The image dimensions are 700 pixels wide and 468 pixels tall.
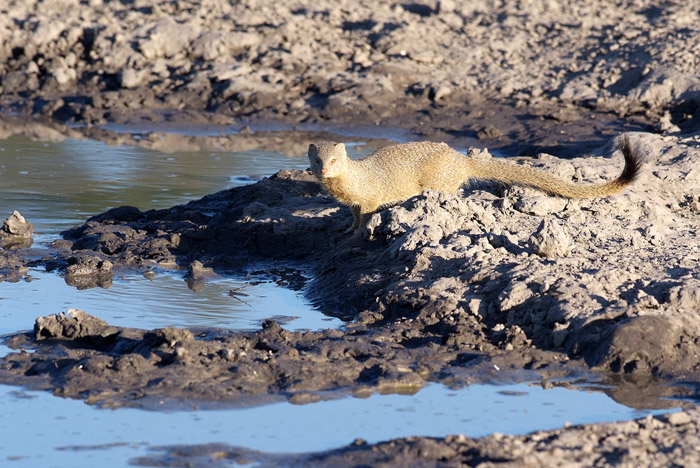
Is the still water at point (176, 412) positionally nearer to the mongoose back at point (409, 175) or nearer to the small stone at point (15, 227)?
the small stone at point (15, 227)

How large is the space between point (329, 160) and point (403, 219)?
29.6 inches

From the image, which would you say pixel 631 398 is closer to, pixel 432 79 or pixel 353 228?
pixel 353 228

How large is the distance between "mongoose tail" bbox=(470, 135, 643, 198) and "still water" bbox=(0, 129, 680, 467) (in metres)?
2.09

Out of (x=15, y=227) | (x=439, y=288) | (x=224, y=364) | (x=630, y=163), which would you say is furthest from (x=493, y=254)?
(x=15, y=227)

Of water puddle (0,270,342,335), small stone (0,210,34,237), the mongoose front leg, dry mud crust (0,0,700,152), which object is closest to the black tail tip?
the mongoose front leg

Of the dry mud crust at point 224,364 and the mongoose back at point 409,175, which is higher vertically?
the mongoose back at point 409,175

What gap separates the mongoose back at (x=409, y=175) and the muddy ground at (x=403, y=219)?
0.17m

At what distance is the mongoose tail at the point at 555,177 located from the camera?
746 cm

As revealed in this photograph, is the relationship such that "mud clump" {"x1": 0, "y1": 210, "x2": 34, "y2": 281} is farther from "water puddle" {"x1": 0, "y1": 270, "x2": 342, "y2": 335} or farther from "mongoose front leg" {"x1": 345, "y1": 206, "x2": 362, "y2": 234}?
"mongoose front leg" {"x1": 345, "y1": 206, "x2": 362, "y2": 234}

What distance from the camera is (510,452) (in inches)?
172

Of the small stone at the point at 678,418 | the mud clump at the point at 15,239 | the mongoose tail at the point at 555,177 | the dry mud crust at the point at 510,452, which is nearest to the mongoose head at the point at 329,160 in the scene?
the mongoose tail at the point at 555,177

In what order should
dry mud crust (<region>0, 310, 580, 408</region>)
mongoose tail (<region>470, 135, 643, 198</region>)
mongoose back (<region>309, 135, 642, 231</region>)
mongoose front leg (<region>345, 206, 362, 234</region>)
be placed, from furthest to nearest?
mongoose front leg (<region>345, 206, 362, 234</region>) → mongoose back (<region>309, 135, 642, 231</region>) → mongoose tail (<region>470, 135, 643, 198</region>) → dry mud crust (<region>0, 310, 580, 408</region>)

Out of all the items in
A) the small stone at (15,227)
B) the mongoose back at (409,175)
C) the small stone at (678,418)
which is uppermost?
the mongoose back at (409,175)

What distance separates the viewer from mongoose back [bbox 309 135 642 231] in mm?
7621
